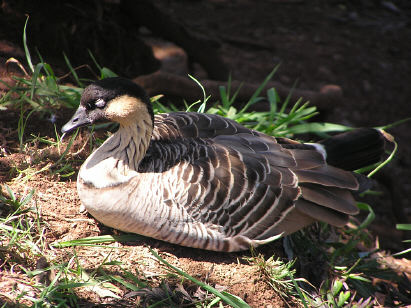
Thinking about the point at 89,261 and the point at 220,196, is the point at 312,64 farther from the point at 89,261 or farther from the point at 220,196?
the point at 89,261

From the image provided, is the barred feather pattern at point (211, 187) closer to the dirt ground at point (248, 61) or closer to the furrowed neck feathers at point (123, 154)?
the furrowed neck feathers at point (123, 154)

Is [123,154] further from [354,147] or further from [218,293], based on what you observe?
[354,147]

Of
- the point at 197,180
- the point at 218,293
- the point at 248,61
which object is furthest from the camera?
the point at 248,61

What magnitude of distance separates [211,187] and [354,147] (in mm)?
1347

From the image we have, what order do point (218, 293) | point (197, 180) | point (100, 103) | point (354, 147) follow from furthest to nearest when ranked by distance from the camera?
1. point (354, 147)
2. point (197, 180)
3. point (100, 103)
4. point (218, 293)

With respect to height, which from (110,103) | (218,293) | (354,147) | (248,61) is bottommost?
(248,61)

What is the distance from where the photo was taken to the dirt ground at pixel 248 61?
3.29 m

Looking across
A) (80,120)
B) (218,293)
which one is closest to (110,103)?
(80,120)

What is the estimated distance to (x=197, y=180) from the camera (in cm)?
318

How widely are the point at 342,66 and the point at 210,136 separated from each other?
18.3ft

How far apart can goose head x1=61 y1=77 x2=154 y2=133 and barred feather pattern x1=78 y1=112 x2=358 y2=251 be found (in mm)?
158

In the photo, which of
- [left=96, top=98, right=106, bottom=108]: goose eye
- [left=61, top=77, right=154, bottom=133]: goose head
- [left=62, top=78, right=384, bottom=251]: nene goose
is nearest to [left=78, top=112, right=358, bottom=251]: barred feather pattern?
[left=62, top=78, right=384, bottom=251]: nene goose

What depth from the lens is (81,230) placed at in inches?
129

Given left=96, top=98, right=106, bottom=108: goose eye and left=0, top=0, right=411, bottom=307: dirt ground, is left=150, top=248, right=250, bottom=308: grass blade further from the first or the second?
left=96, top=98, right=106, bottom=108: goose eye
